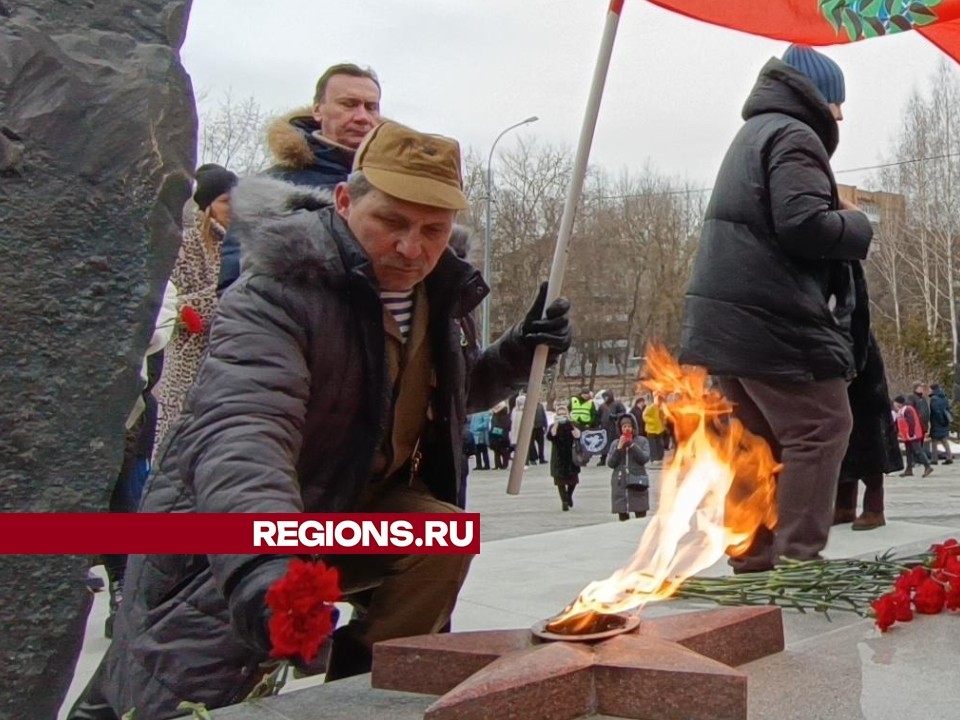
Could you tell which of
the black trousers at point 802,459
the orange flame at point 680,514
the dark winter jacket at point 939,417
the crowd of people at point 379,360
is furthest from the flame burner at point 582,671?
the dark winter jacket at point 939,417

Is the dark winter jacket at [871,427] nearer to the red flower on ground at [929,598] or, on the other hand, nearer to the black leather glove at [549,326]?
the red flower on ground at [929,598]

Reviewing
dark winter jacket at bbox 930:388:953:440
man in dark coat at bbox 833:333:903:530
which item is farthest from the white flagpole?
dark winter jacket at bbox 930:388:953:440

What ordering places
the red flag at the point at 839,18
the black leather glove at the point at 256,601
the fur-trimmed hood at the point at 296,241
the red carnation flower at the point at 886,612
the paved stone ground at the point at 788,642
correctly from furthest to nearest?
the red flag at the point at 839,18 → the red carnation flower at the point at 886,612 → the fur-trimmed hood at the point at 296,241 → the paved stone ground at the point at 788,642 → the black leather glove at the point at 256,601

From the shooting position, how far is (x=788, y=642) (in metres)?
2.36

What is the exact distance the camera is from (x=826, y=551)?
3947 mm

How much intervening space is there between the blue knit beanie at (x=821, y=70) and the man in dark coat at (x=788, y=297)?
0.10 m

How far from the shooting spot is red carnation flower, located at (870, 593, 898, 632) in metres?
2.40

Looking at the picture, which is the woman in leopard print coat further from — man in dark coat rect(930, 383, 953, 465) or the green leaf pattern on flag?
man in dark coat rect(930, 383, 953, 465)

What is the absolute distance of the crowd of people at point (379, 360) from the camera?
2.02 metres

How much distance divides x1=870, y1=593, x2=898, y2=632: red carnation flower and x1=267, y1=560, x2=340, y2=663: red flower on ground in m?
1.48

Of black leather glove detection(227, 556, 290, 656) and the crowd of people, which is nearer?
black leather glove detection(227, 556, 290, 656)

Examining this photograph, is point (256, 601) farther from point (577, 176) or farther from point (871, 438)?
point (871, 438)

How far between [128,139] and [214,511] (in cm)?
65

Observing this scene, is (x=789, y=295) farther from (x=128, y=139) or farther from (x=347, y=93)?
(x=128, y=139)
